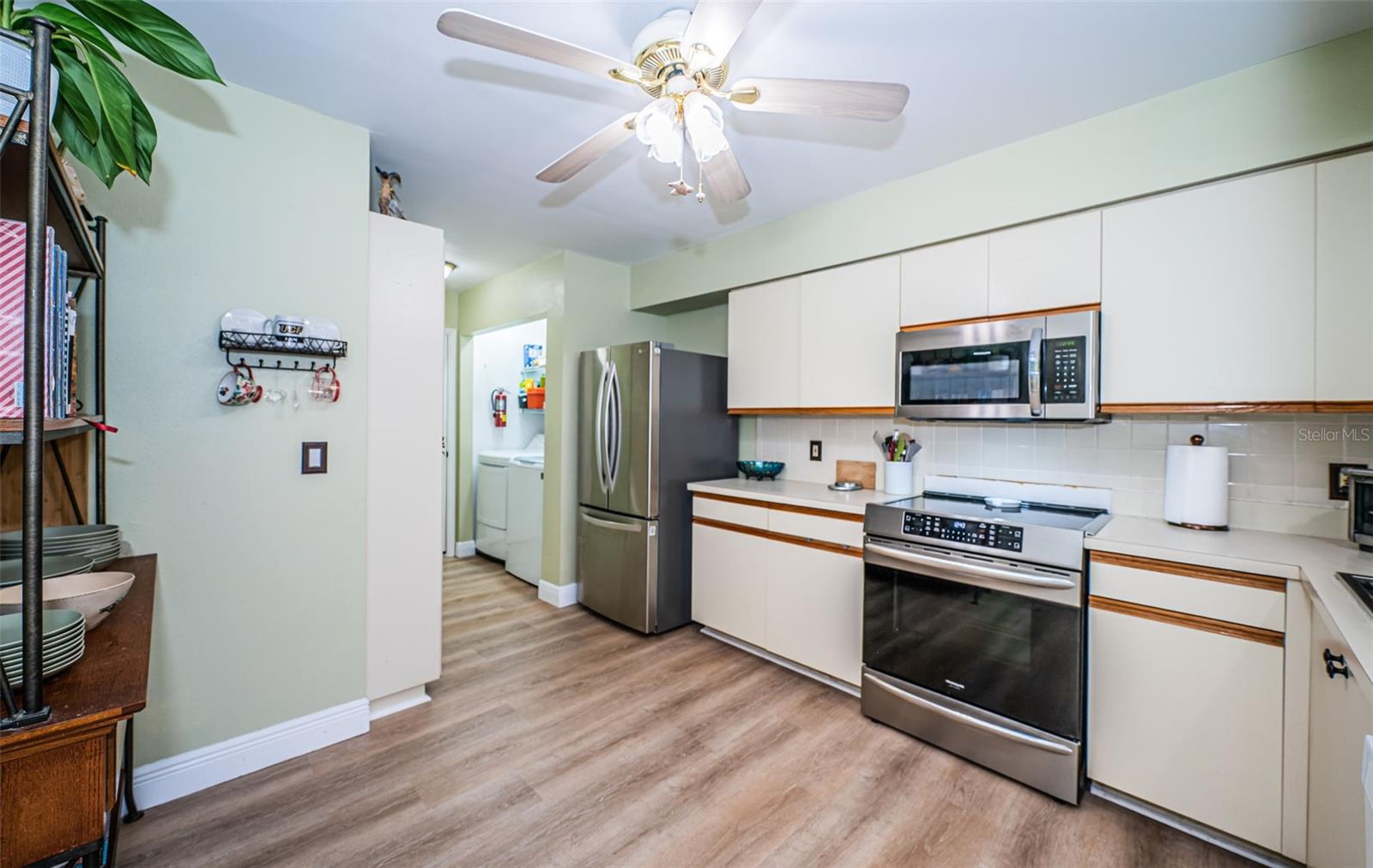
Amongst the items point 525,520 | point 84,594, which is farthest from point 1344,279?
point 525,520

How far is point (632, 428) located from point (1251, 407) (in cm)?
259

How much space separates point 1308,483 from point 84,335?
3980 mm

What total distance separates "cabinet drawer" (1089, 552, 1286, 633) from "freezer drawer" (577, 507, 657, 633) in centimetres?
209

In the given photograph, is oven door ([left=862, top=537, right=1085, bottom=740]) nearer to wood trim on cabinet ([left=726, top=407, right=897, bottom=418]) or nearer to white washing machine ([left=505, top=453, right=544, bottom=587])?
wood trim on cabinet ([left=726, top=407, right=897, bottom=418])

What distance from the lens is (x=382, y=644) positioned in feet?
7.64

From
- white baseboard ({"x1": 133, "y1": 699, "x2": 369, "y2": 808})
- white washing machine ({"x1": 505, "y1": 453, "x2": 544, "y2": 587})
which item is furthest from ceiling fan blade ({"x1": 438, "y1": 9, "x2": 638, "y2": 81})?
white washing machine ({"x1": 505, "y1": 453, "x2": 544, "y2": 587})

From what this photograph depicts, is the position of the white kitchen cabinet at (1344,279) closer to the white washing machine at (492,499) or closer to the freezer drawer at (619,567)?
the freezer drawer at (619,567)

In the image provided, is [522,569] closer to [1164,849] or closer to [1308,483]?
[1164,849]

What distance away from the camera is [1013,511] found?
227 cm

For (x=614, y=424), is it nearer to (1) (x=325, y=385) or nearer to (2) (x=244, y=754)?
(1) (x=325, y=385)

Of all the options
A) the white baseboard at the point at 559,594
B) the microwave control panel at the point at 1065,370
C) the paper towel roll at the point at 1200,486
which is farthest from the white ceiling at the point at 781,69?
the white baseboard at the point at 559,594

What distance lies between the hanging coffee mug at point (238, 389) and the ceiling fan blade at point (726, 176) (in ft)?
5.67

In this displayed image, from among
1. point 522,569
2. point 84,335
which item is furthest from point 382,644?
point 522,569

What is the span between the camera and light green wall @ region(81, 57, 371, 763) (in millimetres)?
1804
